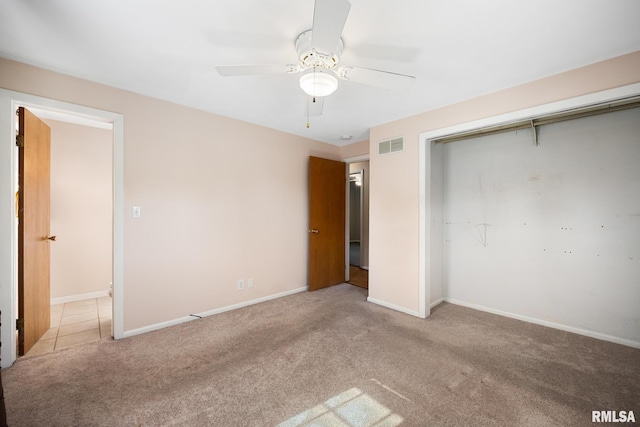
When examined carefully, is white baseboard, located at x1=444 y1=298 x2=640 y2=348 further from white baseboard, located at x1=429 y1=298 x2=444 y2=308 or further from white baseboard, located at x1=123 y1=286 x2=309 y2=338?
white baseboard, located at x1=123 y1=286 x2=309 y2=338

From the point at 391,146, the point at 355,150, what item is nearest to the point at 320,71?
the point at 391,146

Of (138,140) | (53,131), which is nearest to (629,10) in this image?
(138,140)

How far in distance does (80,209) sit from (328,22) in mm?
4370

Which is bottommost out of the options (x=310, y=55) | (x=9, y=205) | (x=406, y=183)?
(x=9, y=205)

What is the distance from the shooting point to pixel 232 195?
3328 millimetres

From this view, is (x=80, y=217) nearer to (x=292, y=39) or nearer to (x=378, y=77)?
(x=292, y=39)

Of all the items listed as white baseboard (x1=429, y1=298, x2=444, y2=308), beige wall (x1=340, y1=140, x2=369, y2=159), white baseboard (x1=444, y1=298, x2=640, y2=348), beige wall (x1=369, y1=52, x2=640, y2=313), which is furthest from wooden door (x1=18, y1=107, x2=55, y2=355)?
white baseboard (x1=444, y1=298, x2=640, y2=348)

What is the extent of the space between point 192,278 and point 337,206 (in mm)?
2438

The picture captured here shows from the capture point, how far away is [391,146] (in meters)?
3.40

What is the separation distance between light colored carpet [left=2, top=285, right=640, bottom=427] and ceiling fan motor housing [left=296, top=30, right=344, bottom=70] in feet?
7.54

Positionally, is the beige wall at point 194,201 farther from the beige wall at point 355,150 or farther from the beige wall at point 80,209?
the beige wall at point 80,209

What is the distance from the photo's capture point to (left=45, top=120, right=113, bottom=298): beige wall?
140 inches

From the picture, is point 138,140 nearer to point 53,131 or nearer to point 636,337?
point 53,131

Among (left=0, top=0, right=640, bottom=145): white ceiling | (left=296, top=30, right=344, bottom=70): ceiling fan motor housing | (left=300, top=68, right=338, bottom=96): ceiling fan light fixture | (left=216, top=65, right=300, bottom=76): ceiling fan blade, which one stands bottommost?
(left=300, top=68, right=338, bottom=96): ceiling fan light fixture
